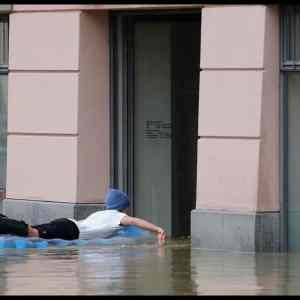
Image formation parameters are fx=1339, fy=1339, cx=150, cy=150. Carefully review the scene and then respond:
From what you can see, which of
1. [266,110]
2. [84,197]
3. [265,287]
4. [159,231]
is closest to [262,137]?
[266,110]

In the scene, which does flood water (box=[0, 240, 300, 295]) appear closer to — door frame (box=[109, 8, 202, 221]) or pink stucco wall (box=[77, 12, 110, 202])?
pink stucco wall (box=[77, 12, 110, 202])

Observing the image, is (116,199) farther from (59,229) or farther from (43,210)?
(43,210)

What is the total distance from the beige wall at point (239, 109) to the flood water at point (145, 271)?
2.58ft

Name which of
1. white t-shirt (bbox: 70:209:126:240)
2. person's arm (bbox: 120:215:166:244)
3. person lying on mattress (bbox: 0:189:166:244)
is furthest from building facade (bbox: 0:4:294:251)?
white t-shirt (bbox: 70:209:126:240)

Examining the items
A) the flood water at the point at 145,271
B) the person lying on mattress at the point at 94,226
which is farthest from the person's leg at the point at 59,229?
the flood water at the point at 145,271

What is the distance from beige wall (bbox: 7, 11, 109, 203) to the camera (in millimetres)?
18000

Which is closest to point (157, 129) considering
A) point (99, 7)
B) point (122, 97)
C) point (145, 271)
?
point (122, 97)

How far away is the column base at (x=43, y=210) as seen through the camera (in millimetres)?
17953

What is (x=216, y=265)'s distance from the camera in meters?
14.7

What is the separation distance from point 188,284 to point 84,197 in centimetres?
567

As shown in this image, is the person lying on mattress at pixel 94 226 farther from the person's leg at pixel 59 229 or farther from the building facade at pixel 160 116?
the building facade at pixel 160 116

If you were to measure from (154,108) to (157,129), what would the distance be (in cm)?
30

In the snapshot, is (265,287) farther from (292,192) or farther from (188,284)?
(292,192)

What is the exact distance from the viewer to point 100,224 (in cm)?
1661
